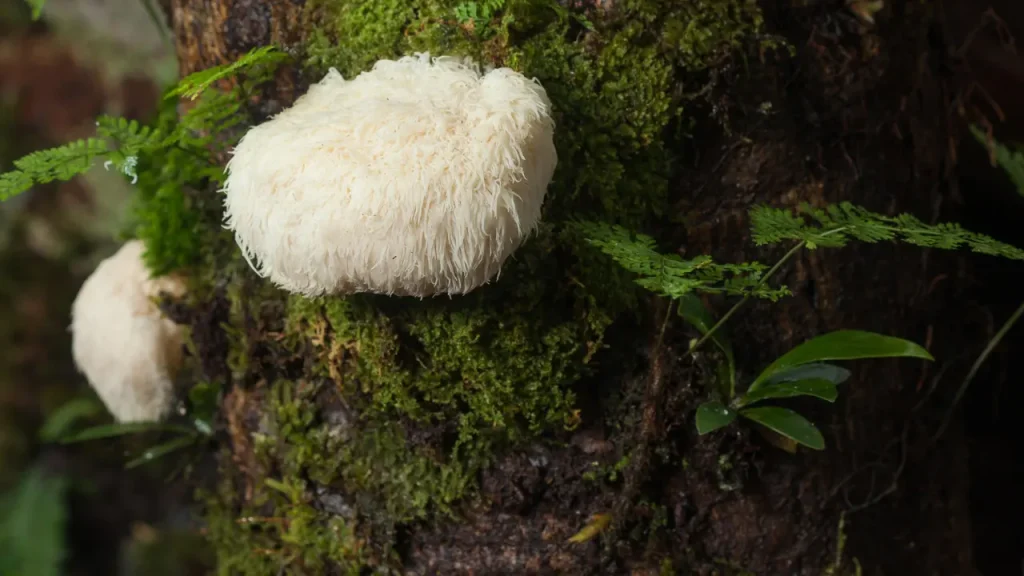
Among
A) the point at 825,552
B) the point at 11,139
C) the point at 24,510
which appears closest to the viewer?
the point at 825,552

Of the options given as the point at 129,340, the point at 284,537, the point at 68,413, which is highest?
the point at 129,340

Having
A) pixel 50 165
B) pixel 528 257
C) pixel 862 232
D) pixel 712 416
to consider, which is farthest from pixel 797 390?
pixel 50 165

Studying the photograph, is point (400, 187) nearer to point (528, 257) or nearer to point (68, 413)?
point (528, 257)

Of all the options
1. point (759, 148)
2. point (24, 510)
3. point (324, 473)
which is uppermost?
point (759, 148)

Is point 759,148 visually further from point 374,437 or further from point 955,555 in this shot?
point 955,555

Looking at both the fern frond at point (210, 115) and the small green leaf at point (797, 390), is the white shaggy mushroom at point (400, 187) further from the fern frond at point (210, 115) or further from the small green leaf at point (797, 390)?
the small green leaf at point (797, 390)

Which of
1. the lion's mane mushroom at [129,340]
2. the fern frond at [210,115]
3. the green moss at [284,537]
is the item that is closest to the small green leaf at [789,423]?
the green moss at [284,537]

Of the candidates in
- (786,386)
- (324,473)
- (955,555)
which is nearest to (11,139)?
(324,473)
